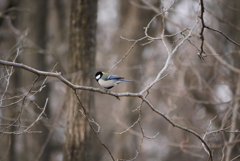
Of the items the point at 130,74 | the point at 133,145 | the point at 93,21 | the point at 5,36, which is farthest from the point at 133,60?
the point at 93,21

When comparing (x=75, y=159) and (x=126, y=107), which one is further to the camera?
(x=126, y=107)

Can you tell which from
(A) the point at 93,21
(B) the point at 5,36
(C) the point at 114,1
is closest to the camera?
(A) the point at 93,21

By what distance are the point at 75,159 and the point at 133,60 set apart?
6.50 meters

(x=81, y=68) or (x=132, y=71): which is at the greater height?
(x=132, y=71)

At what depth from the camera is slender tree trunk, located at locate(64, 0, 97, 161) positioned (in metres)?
6.11

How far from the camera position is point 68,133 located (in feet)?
20.3

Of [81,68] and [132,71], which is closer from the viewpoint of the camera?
[81,68]

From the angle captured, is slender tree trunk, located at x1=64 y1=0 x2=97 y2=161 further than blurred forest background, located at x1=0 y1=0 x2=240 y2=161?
No

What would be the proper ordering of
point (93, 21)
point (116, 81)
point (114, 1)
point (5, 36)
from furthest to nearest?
point (114, 1)
point (5, 36)
point (93, 21)
point (116, 81)

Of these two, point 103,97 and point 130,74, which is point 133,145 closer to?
point 130,74

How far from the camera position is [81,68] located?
6.36 meters

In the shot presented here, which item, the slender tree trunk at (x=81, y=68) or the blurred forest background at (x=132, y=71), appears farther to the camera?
the blurred forest background at (x=132, y=71)

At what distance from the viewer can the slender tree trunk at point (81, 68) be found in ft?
20.1

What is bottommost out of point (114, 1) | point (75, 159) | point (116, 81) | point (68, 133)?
point (75, 159)
